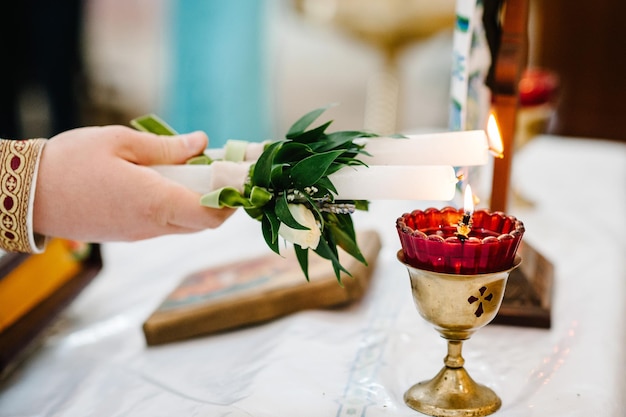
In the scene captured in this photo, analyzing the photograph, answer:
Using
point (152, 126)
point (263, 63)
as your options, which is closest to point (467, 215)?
point (152, 126)

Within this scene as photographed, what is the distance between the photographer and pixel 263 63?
100 inches

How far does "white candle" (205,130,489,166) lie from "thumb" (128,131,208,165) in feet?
0.53

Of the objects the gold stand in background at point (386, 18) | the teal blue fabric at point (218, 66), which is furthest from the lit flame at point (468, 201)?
the gold stand in background at point (386, 18)

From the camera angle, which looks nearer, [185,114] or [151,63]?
[185,114]

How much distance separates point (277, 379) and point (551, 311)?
1.09 feet

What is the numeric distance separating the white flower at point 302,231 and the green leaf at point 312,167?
2 centimetres

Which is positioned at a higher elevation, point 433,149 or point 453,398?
point 433,149

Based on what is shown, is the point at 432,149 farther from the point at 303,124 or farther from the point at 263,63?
the point at 263,63

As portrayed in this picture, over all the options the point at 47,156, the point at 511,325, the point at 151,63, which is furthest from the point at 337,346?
the point at 151,63

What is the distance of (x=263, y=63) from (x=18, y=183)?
1975 mm

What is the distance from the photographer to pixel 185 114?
246cm

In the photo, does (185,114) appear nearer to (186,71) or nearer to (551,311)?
(186,71)

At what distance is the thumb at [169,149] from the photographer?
0.67 m

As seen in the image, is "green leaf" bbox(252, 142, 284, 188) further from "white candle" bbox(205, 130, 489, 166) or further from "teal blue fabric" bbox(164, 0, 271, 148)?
"teal blue fabric" bbox(164, 0, 271, 148)
